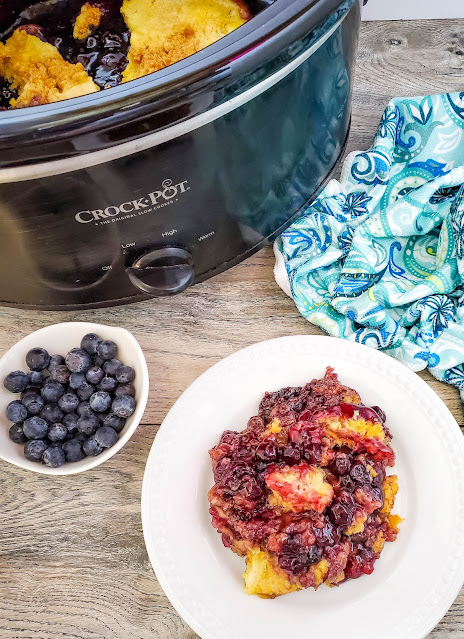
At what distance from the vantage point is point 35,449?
0.97 m

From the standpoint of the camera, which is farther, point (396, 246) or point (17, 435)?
point (396, 246)

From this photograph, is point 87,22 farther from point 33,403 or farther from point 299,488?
point 299,488

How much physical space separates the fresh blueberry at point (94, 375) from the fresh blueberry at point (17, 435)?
0.13 meters

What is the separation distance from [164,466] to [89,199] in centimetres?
42

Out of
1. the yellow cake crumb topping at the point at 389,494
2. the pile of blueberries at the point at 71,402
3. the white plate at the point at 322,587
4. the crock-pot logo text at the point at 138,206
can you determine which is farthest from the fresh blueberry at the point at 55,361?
the yellow cake crumb topping at the point at 389,494

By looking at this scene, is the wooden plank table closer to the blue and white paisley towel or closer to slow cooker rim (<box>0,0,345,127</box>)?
the blue and white paisley towel

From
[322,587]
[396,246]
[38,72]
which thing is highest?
[38,72]

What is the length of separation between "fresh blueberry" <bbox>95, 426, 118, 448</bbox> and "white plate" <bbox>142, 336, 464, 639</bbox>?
0.07 m

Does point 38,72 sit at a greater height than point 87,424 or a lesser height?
greater

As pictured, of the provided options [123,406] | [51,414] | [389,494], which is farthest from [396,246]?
[51,414]

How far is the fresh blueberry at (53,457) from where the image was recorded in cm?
97

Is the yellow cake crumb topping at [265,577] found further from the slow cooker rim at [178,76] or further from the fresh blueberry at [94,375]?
the slow cooker rim at [178,76]

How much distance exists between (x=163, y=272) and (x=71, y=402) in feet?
0.86

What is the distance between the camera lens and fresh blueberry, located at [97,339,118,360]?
1033 mm
